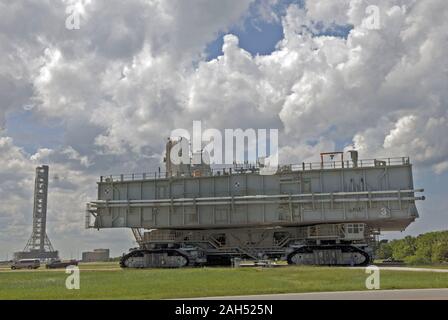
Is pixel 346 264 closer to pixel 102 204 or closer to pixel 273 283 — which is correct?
pixel 273 283

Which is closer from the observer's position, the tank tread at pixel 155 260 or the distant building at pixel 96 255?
the tank tread at pixel 155 260

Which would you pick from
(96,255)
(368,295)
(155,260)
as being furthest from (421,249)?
(368,295)

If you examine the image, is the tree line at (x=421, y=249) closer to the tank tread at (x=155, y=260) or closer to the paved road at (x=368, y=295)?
the tank tread at (x=155, y=260)

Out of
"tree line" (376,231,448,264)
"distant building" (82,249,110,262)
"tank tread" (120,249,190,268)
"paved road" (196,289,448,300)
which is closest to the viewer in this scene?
"paved road" (196,289,448,300)

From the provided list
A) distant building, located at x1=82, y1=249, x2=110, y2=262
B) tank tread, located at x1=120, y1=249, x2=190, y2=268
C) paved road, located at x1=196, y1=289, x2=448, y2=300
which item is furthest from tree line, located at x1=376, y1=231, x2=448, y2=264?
distant building, located at x1=82, y1=249, x2=110, y2=262

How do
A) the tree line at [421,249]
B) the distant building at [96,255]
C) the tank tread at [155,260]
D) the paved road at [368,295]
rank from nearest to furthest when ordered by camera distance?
1. the paved road at [368,295]
2. the tank tread at [155,260]
3. the tree line at [421,249]
4. the distant building at [96,255]

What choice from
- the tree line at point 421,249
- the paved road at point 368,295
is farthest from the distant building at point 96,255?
the paved road at point 368,295

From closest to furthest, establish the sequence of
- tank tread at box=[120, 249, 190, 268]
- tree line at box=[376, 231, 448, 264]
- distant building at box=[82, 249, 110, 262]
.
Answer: tank tread at box=[120, 249, 190, 268]
tree line at box=[376, 231, 448, 264]
distant building at box=[82, 249, 110, 262]

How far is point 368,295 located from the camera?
62.7 ft

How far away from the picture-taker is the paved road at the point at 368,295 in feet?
59.8

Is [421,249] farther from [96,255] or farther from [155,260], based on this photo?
[96,255]

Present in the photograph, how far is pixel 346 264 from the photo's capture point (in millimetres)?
42938

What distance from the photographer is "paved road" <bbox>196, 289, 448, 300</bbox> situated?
18234mm

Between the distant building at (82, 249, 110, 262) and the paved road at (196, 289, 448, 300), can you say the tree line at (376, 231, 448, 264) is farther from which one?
the distant building at (82, 249, 110, 262)
